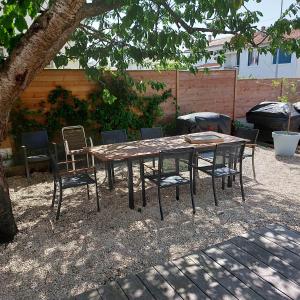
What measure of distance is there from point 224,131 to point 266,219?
3716 mm

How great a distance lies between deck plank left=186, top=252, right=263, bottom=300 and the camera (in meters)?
2.09

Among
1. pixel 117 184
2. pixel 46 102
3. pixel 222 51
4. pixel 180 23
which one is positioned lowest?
pixel 117 184

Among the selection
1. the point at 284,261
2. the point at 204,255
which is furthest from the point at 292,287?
the point at 204,255

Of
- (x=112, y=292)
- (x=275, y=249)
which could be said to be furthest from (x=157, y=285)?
(x=275, y=249)

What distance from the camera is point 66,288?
256cm

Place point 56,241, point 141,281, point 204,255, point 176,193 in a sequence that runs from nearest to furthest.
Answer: point 141,281 → point 204,255 → point 56,241 → point 176,193

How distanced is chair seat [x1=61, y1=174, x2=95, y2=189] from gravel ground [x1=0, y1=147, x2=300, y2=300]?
436mm

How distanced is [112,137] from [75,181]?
1542 millimetres

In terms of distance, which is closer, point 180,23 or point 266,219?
point 266,219

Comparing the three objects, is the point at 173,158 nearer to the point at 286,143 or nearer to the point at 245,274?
the point at 245,274

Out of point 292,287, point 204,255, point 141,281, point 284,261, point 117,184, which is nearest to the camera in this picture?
point 292,287

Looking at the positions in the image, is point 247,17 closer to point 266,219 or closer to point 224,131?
point 266,219

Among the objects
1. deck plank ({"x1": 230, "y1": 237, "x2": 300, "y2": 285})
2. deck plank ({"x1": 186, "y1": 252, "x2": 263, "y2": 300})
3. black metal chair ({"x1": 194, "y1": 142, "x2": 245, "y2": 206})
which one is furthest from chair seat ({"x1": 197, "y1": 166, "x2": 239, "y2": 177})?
deck plank ({"x1": 186, "y1": 252, "x2": 263, "y2": 300})

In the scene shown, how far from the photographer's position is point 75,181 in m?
3.98
